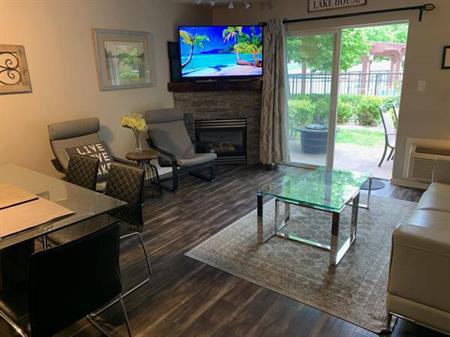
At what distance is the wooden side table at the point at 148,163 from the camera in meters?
4.03

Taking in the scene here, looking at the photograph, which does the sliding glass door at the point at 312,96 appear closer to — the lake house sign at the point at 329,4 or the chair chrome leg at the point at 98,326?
the lake house sign at the point at 329,4

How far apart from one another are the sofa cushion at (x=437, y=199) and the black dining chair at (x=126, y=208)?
80.1 inches

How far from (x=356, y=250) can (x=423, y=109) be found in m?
2.27

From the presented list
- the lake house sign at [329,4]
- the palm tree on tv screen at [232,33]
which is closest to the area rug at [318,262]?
the lake house sign at [329,4]

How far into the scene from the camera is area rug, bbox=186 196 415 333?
2.21m

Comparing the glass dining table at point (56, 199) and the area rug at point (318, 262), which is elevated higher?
the glass dining table at point (56, 199)

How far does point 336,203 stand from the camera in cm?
264

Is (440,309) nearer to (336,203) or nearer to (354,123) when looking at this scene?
(336,203)

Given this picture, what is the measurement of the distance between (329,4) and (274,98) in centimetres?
142

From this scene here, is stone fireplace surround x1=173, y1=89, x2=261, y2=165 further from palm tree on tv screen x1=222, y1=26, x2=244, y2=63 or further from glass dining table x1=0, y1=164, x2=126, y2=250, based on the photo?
glass dining table x1=0, y1=164, x2=126, y2=250

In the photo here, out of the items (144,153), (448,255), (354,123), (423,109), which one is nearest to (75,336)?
(448,255)

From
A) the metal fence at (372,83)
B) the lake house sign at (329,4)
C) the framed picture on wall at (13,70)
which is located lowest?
the metal fence at (372,83)

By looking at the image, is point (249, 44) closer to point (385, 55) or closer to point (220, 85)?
point (220, 85)

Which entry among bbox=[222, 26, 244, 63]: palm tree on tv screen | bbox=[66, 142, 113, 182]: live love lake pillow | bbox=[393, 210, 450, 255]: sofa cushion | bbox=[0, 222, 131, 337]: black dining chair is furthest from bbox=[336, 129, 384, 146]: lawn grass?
bbox=[0, 222, 131, 337]: black dining chair
